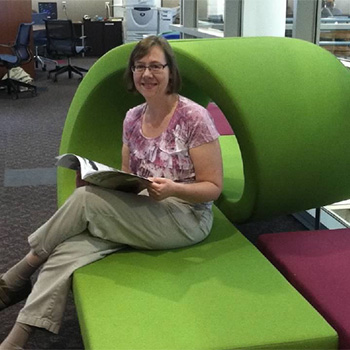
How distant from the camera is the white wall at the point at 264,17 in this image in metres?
4.75

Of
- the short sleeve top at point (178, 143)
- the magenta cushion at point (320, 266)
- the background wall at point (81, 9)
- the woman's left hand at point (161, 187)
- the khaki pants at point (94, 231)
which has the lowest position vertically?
the magenta cushion at point (320, 266)

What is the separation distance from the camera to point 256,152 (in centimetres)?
214

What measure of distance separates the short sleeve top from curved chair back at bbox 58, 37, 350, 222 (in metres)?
0.16

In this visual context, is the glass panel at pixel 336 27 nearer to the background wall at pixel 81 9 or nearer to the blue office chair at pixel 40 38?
the blue office chair at pixel 40 38

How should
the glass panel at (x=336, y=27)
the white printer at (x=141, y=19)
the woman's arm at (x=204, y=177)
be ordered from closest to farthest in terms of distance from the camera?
the woman's arm at (x=204, y=177), the glass panel at (x=336, y=27), the white printer at (x=141, y=19)

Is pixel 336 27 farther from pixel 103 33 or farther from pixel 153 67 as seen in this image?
pixel 103 33

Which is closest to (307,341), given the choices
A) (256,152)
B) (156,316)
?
(156,316)

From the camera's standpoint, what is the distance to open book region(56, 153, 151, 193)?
6.08ft

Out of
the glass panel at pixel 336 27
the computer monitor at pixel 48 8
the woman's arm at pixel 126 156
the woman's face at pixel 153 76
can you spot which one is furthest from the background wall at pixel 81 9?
the woman's face at pixel 153 76

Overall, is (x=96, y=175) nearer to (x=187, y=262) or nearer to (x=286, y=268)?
(x=187, y=262)

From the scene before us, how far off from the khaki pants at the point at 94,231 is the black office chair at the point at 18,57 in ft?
21.2

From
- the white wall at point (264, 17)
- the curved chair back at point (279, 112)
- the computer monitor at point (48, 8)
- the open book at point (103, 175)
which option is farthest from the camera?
the computer monitor at point (48, 8)

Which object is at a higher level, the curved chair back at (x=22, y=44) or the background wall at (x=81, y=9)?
the background wall at (x=81, y=9)

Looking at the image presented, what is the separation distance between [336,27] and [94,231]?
2860 millimetres
